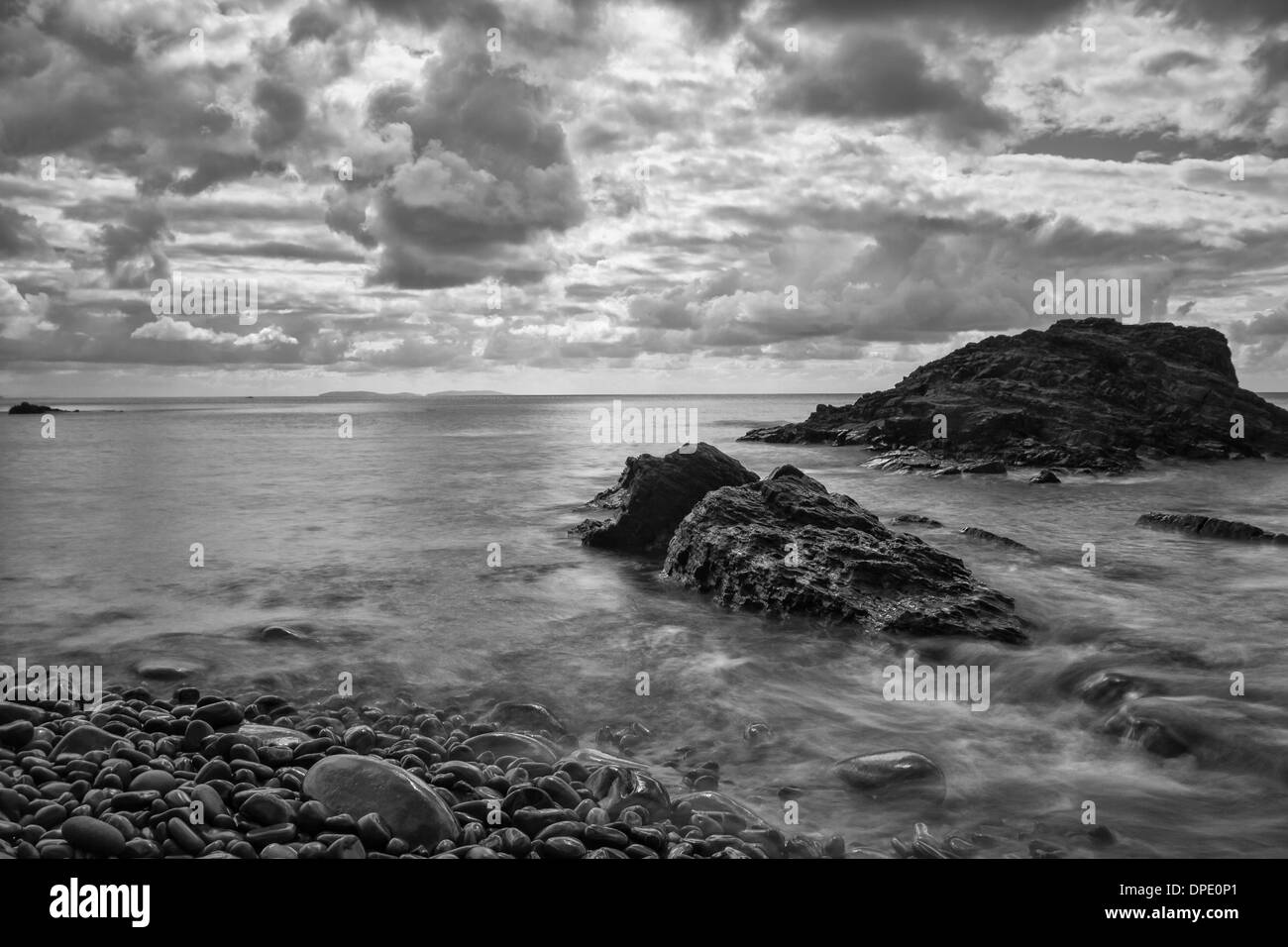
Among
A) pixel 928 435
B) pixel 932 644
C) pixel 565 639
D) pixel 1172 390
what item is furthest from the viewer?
pixel 1172 390

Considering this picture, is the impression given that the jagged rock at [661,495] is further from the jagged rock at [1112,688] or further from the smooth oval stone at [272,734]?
the smooth oval stone at [272,734]

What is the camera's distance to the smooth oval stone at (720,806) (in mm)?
6027

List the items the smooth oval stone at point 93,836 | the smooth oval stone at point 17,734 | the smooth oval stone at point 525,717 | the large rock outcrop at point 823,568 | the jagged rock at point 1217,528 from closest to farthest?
the smooth oval stone at point 93,836 → the smooth oval stone at point 17,734 → the smooth oval stone at point 525,717 → the large rock outcrop at point 823,568 → the jagged rock at point 1217,528

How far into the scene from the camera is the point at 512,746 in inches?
287

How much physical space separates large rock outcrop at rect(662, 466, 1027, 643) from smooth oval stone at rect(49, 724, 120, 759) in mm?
8139

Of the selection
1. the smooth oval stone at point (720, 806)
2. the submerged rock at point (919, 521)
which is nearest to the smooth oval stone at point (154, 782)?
the smooth oval stone at point (720, 806)

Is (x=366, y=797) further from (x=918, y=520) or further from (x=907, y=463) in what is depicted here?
(x=907, y=463)

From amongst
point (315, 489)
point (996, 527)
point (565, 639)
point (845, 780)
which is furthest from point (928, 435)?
point (845, 780)

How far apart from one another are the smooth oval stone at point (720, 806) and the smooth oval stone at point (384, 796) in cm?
176

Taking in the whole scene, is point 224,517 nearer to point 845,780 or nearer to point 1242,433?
point 845,780

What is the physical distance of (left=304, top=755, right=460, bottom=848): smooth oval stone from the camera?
5.38 meters

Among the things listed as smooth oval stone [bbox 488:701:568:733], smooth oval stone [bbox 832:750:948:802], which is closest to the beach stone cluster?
smooth oval stone [bbox 488:701:568:733]
